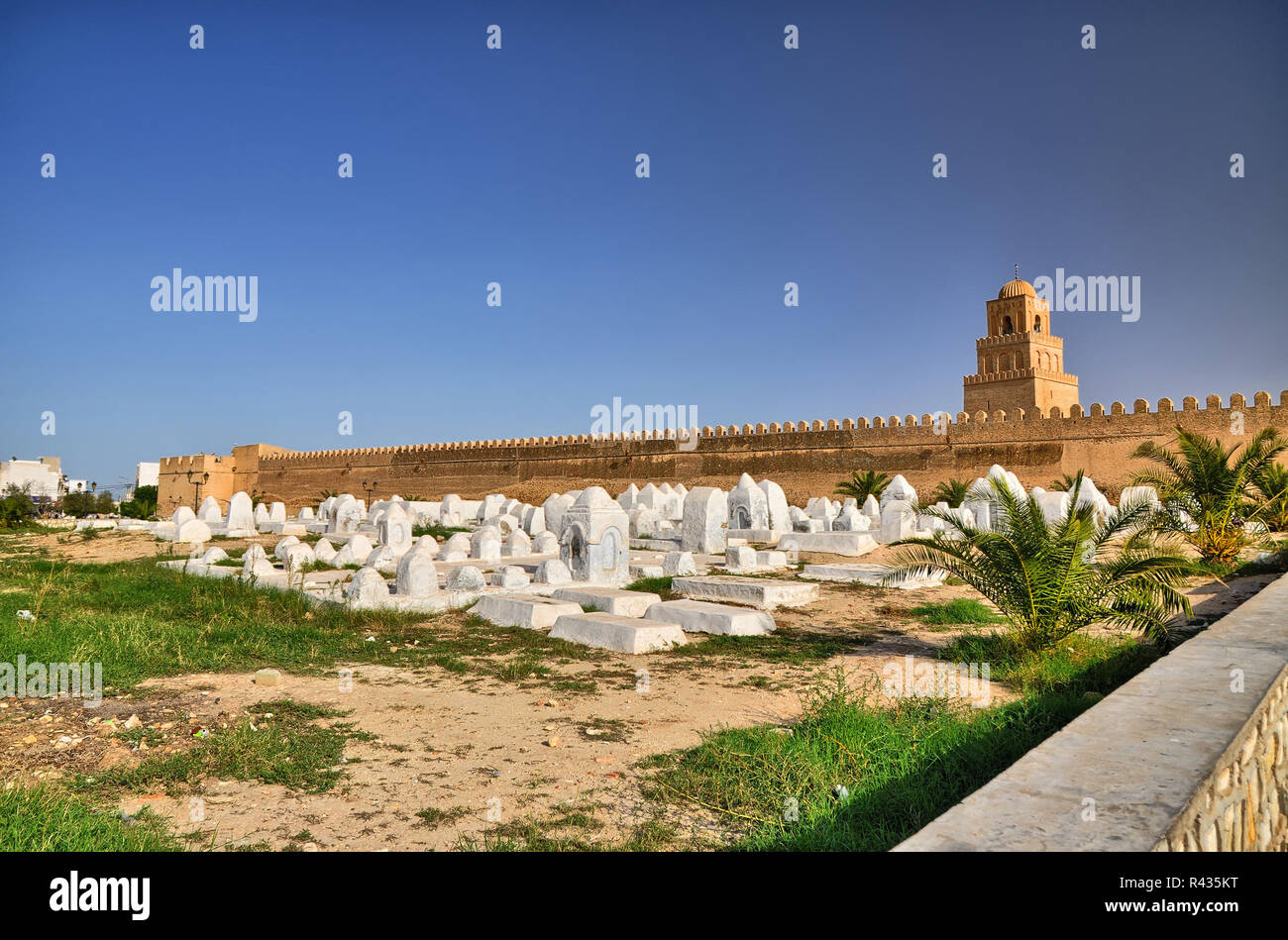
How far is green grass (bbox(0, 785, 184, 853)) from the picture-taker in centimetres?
231

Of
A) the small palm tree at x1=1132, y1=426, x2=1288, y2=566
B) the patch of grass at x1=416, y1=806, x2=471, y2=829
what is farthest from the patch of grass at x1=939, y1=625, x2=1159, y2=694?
the small palm tree at x1=1132, y1=426, x2=1288, y2=566

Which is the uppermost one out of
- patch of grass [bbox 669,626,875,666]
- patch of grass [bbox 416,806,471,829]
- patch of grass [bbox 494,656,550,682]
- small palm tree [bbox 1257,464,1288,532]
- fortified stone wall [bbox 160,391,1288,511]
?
fortified stone wall [bbox 160,391,1288,511]

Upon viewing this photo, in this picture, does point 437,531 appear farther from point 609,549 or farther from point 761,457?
point 761,457

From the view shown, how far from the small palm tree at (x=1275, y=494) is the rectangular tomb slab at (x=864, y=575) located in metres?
4.48

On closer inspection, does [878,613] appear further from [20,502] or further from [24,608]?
[20,502]

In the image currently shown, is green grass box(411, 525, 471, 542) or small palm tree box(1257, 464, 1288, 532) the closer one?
small palm tree box(1257, 464, 1288, 532)

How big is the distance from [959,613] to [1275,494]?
6131mm

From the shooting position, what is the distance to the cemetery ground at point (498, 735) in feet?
8.63

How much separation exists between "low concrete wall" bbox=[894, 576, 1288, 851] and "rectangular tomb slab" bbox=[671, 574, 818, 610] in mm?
4581

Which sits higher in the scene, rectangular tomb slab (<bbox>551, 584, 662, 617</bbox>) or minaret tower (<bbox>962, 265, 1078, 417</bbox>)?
minaret tower (<bbox>962, 265, 1078, 417</bbox>)

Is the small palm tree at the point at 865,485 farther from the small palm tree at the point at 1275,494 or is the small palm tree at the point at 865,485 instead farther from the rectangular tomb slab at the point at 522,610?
the rectangular tomb slab at the point at 522,610

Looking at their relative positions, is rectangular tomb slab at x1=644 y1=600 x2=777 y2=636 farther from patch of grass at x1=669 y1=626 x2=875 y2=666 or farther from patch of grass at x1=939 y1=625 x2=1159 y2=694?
patch of grass at x1=939 y1=625 x2=1159 y2=694

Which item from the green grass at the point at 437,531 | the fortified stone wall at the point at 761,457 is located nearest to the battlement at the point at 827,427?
the fortified stone wall at the point at 761,457
